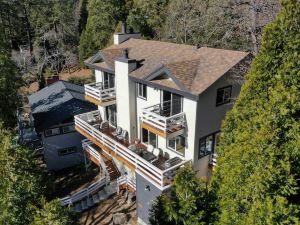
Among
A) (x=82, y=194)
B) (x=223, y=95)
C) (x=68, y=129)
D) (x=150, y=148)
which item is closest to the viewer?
(x=223, y=95)

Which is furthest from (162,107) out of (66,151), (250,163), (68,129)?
(66,151)

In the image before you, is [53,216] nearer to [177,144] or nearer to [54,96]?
[177,144]

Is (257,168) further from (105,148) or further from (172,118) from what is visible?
(105,148)

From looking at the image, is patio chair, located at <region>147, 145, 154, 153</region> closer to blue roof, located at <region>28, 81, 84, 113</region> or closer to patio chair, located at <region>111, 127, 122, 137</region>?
patio chair, located at <region>111, 127, 122, 137</region>

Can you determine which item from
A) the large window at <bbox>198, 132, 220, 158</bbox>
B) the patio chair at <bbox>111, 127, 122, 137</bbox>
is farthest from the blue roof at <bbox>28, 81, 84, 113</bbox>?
the large window at <bbox>198, 132, 220, 158</bbox>

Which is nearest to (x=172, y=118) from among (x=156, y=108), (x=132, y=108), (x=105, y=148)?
(x=156, y=108)
